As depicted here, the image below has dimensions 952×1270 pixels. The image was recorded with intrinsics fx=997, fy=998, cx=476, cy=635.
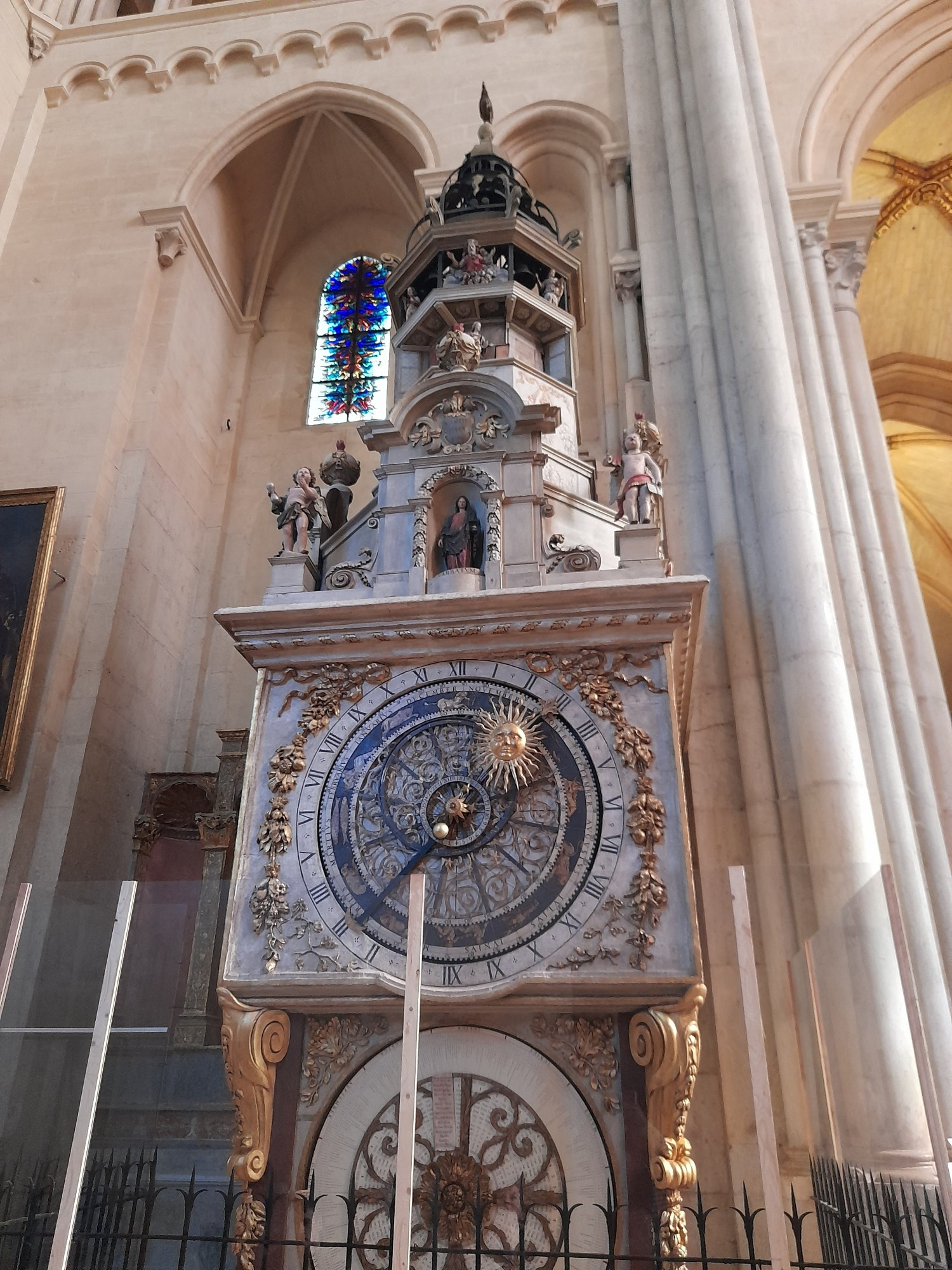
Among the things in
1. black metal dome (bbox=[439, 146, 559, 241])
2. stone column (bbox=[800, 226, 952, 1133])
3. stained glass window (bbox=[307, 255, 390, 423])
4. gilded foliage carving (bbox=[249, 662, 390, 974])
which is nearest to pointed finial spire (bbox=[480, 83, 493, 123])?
black metal dome (bbox=[439, 146, 559, 241])

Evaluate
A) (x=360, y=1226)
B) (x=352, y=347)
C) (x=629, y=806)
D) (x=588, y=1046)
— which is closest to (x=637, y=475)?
(x=629, y=806)

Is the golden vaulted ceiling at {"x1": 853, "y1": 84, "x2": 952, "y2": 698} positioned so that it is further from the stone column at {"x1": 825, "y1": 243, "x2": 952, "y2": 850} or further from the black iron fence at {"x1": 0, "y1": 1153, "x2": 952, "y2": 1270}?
the black iron fence at {"x1": 0, "y1": 1153, "x2": 952, "y2": 1270}

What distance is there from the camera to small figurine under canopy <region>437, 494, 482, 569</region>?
5457mm

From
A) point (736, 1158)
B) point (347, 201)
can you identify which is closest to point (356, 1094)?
point (736, 1158)

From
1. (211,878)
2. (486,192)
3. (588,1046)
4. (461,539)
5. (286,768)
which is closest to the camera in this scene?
(588,1046)

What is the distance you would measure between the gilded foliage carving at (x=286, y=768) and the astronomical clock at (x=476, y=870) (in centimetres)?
1

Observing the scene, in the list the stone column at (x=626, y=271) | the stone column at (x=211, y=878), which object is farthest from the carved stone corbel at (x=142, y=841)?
the stone column at (x=626, y=271)

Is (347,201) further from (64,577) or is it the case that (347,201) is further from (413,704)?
(413,704)

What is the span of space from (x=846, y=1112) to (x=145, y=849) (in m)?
5.84

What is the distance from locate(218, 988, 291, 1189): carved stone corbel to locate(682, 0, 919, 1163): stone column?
258 centimetres

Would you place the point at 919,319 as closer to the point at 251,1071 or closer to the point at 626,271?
the point at 626,271

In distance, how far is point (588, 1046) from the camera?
4.20m

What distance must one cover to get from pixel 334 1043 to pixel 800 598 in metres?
3.85

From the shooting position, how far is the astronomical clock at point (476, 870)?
4.05 m
